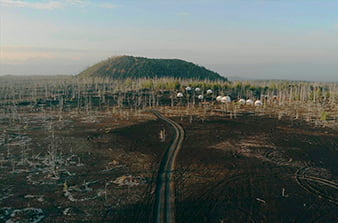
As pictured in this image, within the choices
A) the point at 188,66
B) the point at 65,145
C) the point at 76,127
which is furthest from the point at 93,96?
the point at 188,66

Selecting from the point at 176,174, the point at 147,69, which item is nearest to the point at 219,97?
the point at 176,174

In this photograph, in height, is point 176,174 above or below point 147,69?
below

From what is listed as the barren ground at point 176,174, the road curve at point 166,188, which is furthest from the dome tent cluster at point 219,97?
the road curve at point 166,188

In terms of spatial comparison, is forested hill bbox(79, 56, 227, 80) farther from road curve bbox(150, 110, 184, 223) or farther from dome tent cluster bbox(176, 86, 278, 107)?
road curve bbox(150, 110, 184, 223)

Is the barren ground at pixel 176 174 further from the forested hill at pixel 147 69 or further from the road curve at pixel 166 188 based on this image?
the forested hill at pixel 147 69

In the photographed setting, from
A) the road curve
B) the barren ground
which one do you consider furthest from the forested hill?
the road curve

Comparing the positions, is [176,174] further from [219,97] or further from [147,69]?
[147,69]
